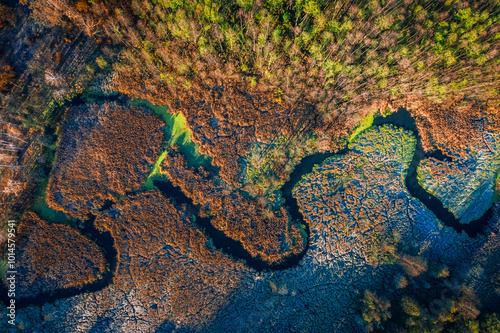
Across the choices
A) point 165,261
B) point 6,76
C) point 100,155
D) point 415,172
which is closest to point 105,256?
point 165,261

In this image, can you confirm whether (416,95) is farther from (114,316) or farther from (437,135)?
(114,316)

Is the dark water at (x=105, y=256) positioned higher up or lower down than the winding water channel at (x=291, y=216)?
lower down

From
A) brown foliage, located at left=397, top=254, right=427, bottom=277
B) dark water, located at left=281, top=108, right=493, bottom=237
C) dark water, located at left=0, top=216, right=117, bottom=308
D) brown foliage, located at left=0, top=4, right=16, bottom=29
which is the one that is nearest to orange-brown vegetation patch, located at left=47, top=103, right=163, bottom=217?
dark water, located at left=0, top=216, right=117, bottom=308

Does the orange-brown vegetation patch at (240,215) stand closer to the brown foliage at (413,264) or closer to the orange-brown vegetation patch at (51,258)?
the brown foliage at (413,264)

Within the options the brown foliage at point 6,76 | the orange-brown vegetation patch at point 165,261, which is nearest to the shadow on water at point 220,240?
the orange-brown vegetation patch at point 165,261

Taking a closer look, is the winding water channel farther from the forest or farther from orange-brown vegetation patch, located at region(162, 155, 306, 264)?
orange-brown vegetation patch, located at region(162, 155, 306, 264)

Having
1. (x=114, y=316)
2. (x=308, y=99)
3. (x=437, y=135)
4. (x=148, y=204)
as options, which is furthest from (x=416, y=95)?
(x=114, y=316)
